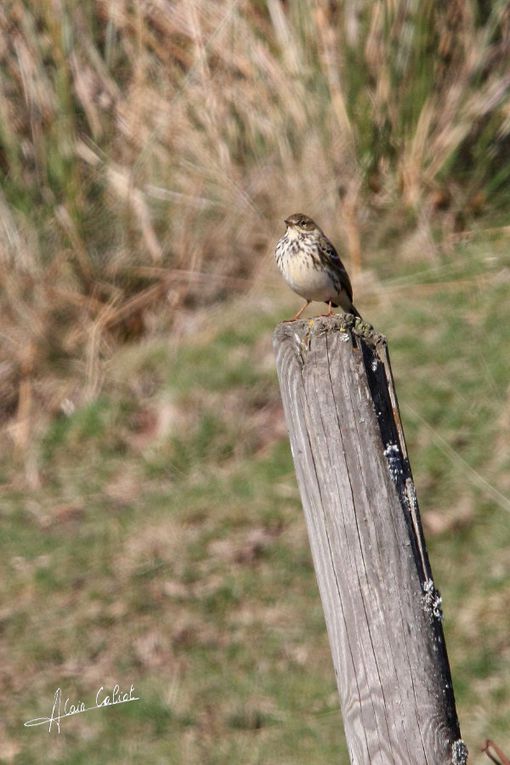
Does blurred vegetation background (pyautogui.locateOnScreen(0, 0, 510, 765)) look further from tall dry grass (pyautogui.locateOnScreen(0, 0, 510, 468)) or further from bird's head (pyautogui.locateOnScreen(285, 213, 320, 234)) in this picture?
bird's head (pyautogui.locateOnScreen(285, 213, 320, 234))

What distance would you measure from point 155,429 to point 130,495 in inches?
23.0

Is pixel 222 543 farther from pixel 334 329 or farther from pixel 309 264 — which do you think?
pixel 334 329

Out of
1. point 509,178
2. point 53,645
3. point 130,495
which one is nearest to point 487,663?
point 53,645

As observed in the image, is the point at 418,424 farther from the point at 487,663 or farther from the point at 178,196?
the point at 178,196

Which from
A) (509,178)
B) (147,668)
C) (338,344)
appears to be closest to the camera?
(338,344)

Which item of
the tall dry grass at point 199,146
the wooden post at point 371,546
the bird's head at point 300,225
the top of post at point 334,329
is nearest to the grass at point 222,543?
the tall dry grass at point 199,146

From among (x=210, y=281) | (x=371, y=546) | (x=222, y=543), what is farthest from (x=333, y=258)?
(x=210, y=281)

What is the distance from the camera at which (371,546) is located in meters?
2.50

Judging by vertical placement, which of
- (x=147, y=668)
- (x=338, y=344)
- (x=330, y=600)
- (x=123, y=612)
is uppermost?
(x=123, y=612)

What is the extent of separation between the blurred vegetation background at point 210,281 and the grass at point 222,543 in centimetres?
2

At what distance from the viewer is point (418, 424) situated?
6.88 metres

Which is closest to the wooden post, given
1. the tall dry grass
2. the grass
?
the grass
